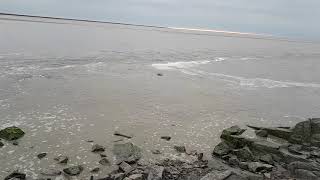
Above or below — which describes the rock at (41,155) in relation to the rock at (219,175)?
below

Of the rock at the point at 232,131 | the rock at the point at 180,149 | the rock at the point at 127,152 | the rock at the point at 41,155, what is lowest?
the rock at the point at 180,149

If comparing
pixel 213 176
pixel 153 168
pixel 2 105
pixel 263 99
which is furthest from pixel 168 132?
pixel 263 99

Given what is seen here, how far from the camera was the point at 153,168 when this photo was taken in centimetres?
1402

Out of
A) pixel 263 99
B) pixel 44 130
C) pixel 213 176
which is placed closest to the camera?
pixel 213 176

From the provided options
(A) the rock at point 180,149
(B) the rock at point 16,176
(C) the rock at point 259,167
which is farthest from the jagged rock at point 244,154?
(B) the rock at point 16,176

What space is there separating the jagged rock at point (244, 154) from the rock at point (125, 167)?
200 inches

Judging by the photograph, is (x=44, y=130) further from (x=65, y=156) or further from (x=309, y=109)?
(x=309, y=109)

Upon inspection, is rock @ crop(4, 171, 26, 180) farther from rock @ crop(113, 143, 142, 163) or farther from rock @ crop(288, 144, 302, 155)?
rock @ crop(288, 144, 302, 155)

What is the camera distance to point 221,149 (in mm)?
16656

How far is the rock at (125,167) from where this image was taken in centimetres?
1393

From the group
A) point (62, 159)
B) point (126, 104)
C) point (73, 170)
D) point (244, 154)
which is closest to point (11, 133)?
point (62, 159)

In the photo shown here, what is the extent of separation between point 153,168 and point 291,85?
27204mm

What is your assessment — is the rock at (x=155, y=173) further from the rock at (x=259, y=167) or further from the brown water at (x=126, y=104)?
the rock at (x=259, y=167)


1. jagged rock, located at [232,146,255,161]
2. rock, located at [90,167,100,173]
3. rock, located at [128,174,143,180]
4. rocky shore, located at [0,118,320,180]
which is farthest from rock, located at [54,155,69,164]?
jagged rock, located at [232,146,255,161]
